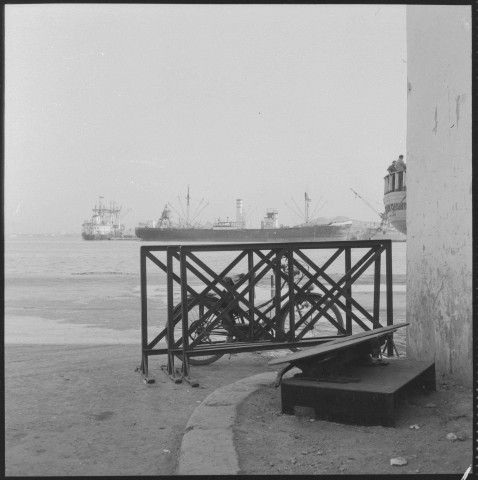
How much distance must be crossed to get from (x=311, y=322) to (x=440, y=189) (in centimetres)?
232

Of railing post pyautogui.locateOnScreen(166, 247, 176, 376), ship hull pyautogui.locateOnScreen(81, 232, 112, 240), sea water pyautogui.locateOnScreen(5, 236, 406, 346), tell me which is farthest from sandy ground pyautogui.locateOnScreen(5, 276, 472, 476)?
ship hull pyautogui.locateOnScreen(81, 232, 112, 240)

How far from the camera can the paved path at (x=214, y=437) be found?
3334 mm

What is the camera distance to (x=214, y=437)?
12.4 feet

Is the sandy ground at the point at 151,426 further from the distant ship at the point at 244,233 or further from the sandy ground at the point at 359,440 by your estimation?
the distant ship at the point at 244,233

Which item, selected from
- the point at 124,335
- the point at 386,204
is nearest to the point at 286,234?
the point at 386,204

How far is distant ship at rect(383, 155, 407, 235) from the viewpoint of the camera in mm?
32188

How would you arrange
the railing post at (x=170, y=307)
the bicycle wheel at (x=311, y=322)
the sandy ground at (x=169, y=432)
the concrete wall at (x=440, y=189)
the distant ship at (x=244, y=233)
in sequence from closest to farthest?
the sandy ground at (x=169, y=432)
the concrete wall at (x=440, y=189)
the railing post at (x=170, y=307)
the bicycle wheel at (x=311, y=322)
the distant ship at (x=244, y=233)

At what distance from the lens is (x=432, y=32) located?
212 inches

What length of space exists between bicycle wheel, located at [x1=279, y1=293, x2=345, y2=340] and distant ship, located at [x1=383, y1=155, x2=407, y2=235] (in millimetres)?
24303

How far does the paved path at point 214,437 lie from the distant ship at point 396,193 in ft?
94.5

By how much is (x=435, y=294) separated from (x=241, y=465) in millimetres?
2836

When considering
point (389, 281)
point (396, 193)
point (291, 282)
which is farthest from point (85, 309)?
point (396, 193)

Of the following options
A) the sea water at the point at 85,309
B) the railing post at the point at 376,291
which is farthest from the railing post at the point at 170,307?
the railing post at the point at 376,291

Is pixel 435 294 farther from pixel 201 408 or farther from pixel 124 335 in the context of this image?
pixel 124 335
